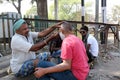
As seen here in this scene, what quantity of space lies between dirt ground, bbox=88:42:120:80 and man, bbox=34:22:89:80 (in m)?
1.83

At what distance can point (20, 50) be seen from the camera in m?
4.38

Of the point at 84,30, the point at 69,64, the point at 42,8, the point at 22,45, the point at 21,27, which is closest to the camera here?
the point at 69,64

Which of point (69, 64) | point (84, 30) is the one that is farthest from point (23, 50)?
point (84, 30)

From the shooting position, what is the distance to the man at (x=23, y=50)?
14.2 ft

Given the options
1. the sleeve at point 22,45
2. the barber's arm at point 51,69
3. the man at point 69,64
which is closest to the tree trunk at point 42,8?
the sleeve at point 22,45

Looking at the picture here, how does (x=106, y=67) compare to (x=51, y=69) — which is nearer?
(x=51, y=69)

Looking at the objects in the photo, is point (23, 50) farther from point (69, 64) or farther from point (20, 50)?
point (69, 64)

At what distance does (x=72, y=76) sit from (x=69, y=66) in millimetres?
200

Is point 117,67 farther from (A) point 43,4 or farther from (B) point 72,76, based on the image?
(A) point 43,4

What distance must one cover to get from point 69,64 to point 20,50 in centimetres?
91

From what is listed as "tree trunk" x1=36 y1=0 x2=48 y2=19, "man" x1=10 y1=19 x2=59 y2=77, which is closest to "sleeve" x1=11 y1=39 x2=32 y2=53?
"man" x1=10 y1=19 x2=59 y2=77

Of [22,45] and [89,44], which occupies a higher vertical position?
[22,45]

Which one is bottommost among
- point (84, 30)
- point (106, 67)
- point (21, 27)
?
point (106, 67)

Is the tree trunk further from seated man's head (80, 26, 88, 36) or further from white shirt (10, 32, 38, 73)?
white shirt (10, 32, 38, 73)
